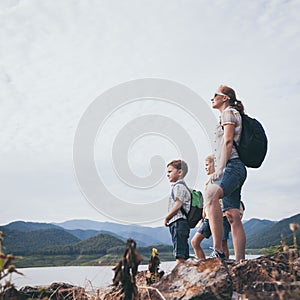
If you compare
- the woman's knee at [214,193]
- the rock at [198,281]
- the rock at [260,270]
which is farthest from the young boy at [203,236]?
the rock at [198,281]

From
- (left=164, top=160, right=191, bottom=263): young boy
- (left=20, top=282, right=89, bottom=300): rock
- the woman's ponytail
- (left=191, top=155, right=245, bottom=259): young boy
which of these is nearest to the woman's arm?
the woman's ponytail

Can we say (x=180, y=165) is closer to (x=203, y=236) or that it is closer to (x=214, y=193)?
(x=203, y=236)

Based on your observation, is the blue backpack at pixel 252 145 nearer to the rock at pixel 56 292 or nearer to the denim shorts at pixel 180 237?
the denim shorts at pixel 180 237

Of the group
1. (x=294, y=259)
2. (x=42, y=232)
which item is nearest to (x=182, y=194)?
(x=294, y=259)

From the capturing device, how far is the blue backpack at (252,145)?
540 cm

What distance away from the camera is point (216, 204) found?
5348 millimetres

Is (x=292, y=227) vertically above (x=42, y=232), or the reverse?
(x=42, y=232)

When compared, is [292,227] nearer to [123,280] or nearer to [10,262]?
[123,280]

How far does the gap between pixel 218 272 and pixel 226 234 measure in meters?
2.86

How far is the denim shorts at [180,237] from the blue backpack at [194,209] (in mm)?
126

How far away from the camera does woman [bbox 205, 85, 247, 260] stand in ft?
17.6

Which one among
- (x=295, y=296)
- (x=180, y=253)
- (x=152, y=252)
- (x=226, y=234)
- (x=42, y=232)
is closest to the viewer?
(x=295, y=296)

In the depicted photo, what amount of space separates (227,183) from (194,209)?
3.46 feet

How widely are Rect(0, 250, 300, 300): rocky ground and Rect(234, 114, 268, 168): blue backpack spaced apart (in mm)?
1121
